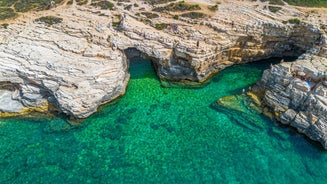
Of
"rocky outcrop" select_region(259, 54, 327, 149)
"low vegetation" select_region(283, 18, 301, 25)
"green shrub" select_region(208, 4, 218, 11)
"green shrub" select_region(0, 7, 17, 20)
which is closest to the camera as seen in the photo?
"rocky outcrop" select_region(259, 54, 327, 149)

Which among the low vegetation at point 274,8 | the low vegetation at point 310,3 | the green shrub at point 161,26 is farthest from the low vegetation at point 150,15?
the low vegetation at point 310,3

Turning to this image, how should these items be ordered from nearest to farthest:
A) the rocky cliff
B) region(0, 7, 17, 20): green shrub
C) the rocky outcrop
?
the rocky outcrop < the rocky cliff < region(0, 7, 17, 20): green shrub

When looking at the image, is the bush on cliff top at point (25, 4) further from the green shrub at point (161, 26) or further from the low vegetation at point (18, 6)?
the green shrub at point (161, 26)

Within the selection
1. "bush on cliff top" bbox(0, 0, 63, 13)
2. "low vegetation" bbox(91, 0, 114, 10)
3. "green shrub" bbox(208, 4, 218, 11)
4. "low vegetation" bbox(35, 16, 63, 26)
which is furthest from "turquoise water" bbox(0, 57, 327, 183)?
"bush on cliff top" bbox(0, 0, 63, 13)

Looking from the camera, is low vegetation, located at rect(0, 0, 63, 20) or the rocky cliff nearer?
the rocky cliff

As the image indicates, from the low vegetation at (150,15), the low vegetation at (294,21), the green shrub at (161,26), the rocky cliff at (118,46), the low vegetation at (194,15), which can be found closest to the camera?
the rocky cliff at (118,46)

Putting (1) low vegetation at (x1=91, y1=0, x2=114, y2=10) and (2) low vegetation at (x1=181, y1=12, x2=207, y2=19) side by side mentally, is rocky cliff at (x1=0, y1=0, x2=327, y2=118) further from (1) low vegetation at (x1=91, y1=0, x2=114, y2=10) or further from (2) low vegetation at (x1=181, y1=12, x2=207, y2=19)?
(1) low vegetation at (x1=91, y1=0, x2=114, y2=10)

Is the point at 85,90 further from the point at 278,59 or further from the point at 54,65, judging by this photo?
the point at 278,59

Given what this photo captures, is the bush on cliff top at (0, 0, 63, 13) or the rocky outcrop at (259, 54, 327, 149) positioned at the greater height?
the bush on cliff top at (0, 0, 63, 13)
